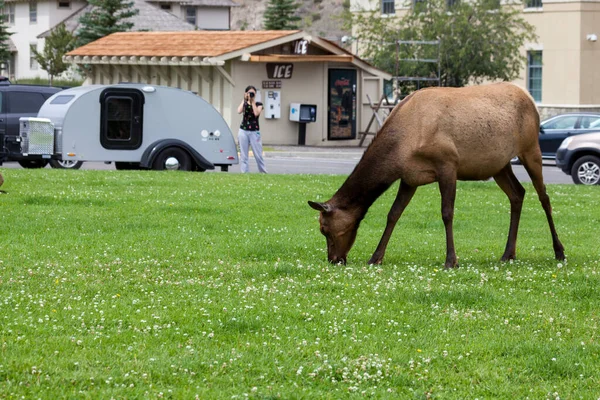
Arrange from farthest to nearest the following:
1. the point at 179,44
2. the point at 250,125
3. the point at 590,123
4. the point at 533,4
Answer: the point at 533,4 → the point at 179,44 → the point at 590,123 → the point at 250,125

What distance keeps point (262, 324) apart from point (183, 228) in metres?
5.79

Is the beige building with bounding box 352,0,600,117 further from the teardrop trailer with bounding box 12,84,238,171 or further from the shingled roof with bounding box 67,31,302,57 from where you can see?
the teardrop trailer with bounding box 12,84,238,171

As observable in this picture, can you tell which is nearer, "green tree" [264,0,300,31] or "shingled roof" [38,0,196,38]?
"green tree" [264,0,300,31]

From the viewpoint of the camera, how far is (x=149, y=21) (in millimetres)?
74875

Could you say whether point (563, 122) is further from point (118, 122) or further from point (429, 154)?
point (429, 154)

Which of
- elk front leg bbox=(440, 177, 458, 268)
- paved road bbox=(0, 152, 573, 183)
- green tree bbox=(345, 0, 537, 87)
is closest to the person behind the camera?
elk front leg bbox=(440, 177, 458, 268)

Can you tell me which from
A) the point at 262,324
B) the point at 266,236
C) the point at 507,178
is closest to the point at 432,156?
the point at 507,178

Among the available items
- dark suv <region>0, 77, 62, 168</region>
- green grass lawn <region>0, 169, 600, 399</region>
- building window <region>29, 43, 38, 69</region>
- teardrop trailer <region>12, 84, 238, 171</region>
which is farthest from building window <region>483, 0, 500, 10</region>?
building window <region>29, 43, 38, 69</region>

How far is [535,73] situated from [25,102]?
30.7 metres

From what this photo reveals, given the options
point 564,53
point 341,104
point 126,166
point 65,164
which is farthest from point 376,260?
point 564,53

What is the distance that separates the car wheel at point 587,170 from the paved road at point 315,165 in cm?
110

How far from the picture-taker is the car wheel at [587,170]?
25.2 m

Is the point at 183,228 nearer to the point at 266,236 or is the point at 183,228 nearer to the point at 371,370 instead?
the point at 266,236

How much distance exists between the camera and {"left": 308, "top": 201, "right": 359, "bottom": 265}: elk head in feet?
36.6
